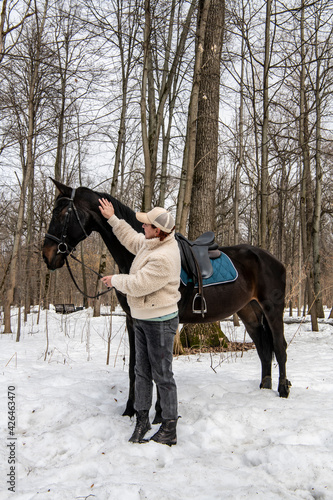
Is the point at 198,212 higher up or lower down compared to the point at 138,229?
higher up

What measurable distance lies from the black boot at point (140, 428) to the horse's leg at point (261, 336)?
1.87 m

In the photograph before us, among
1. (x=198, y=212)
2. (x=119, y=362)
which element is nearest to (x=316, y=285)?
(x=198, y=212)

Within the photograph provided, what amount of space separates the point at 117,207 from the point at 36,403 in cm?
209

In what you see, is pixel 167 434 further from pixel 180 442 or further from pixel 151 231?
pixel 151 231

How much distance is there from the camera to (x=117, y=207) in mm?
3566

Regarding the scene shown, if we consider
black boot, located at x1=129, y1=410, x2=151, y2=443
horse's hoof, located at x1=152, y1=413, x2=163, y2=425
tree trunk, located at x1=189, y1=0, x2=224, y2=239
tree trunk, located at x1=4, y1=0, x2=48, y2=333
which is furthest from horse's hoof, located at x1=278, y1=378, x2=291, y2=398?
tree trunk, located at x1=4, y1=0, x2=48, y2=333

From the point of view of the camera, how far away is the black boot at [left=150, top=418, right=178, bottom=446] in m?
2.85

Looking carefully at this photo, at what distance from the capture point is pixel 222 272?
3.89m

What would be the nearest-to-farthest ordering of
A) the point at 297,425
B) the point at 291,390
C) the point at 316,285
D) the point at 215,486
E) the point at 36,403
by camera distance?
the point at 215,486 → the point at 297,425 → the point at 36,403 → the point at 291,390 → the point at 316,285

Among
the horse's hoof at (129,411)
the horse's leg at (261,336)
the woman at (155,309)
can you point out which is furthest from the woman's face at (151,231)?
the horse's leg at (261,336)

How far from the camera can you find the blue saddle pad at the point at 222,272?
12.4ft

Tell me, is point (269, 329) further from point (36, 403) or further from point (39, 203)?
point (39, 203)

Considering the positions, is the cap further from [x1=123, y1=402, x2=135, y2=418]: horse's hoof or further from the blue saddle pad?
[x1=123, y1=402, x2=135, y2=418]: horse's hoof

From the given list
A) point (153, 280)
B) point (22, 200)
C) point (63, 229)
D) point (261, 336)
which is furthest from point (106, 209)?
point (22, 200)
